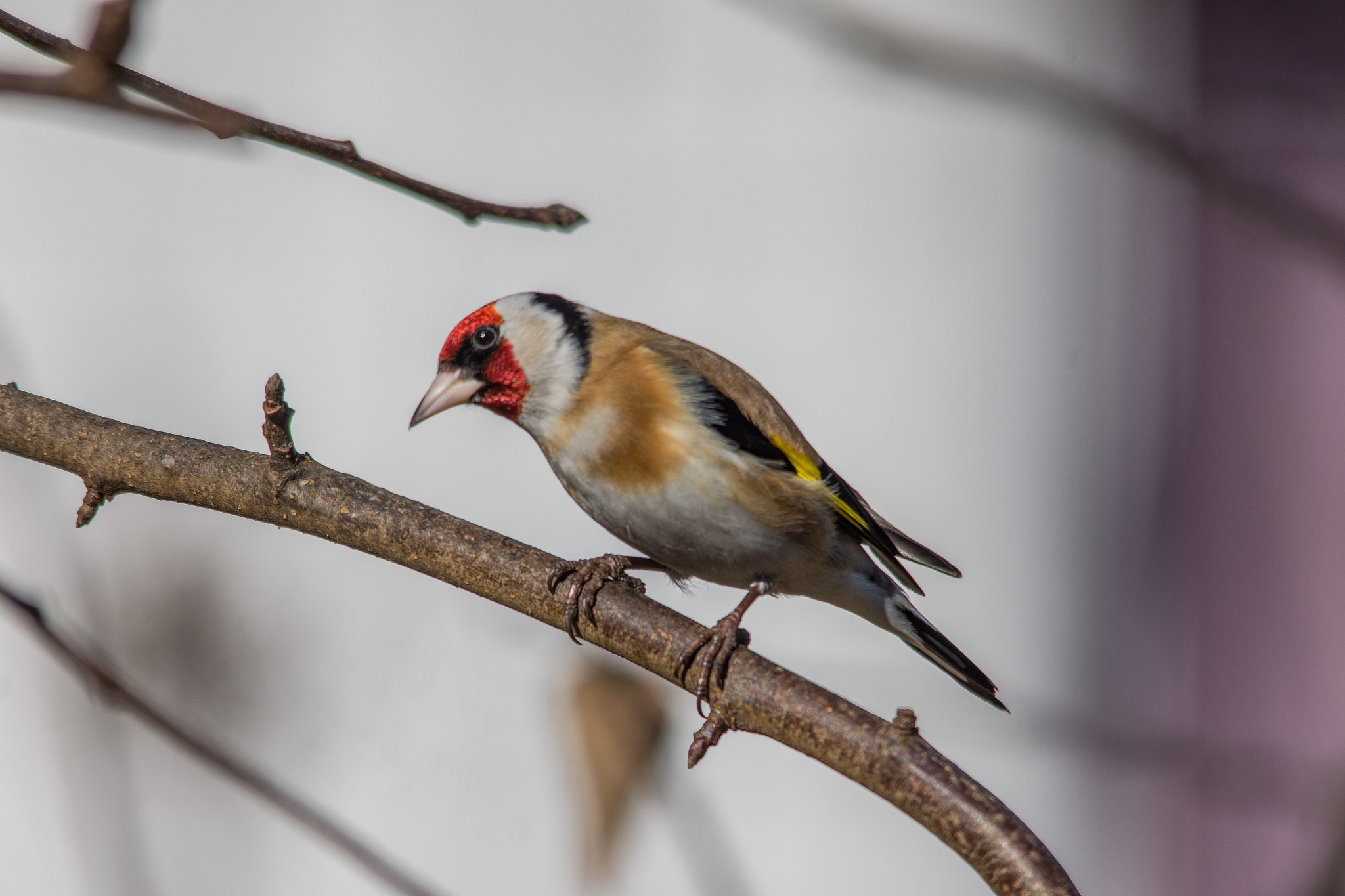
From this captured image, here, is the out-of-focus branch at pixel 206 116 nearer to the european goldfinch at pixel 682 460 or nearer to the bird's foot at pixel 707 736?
the bird's foot at pixel 707 736

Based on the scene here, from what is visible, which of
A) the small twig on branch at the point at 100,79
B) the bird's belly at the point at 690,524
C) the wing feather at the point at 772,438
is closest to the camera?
the small twig on branch at the point at 100,79

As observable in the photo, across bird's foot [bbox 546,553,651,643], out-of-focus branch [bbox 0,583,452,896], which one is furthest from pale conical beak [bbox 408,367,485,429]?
out-of-focus branch [bbox 0,583,452,896]

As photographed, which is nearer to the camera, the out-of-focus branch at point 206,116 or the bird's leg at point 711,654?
the out-of-focus branch at point 206,116

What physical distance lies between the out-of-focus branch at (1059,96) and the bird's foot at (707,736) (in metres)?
0.87

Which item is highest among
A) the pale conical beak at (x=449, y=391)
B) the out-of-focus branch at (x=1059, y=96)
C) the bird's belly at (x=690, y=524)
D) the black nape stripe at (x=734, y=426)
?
the out-of-focus branch at (x=1059, y=96)

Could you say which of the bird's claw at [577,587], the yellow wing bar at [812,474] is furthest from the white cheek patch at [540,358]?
the bird's claw at [577,587]

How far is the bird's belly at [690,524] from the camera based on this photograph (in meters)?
2.00

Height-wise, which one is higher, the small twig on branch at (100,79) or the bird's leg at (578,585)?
the small twig on branch at (100,79)

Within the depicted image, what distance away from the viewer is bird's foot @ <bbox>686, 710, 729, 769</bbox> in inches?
59.3

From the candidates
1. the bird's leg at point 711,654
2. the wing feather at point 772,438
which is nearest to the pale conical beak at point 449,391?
the wing feather at point 772,438

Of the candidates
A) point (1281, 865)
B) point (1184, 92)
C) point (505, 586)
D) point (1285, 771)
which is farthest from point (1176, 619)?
point (505, 586)

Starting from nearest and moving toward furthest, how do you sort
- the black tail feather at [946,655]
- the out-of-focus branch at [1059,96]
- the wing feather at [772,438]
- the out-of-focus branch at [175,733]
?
the out-of-focus branch at [175,733]
the out-of-focus branch at [1059,96]
the wing feather at [772,438]
the black tail feather at [946,655]

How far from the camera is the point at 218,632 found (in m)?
2.94

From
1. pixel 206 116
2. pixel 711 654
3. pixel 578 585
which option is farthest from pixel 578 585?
pixel 206 116
